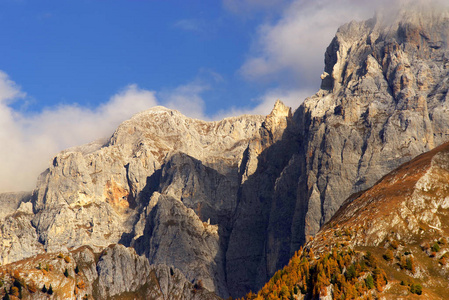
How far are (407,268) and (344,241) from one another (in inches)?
843

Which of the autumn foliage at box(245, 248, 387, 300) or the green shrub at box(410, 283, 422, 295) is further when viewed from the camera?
the autumn foliage at box(245, 248, 387, 300)

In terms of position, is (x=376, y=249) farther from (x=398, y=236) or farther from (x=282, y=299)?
(x=282, y=299)

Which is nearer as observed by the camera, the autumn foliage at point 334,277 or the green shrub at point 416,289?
the green shrub at point 416,289

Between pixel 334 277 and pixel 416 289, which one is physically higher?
pixel 334 277

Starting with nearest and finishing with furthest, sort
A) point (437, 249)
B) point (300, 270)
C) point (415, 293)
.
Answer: point (415, 293), point (437, 249), point (300, 270)

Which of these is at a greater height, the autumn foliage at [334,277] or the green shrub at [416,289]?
the autumn foliage at [334,277]

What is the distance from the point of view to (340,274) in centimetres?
16350

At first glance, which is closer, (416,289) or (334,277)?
(416,289)

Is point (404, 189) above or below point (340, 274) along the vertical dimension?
above

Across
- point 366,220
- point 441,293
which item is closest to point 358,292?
point 441,293

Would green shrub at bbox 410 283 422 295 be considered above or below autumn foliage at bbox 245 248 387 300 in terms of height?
below

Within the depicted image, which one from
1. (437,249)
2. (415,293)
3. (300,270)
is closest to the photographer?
(415,293)

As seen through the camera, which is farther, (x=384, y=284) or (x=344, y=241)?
(x=344, y=241)

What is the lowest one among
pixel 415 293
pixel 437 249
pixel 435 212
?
pixel 415 293
